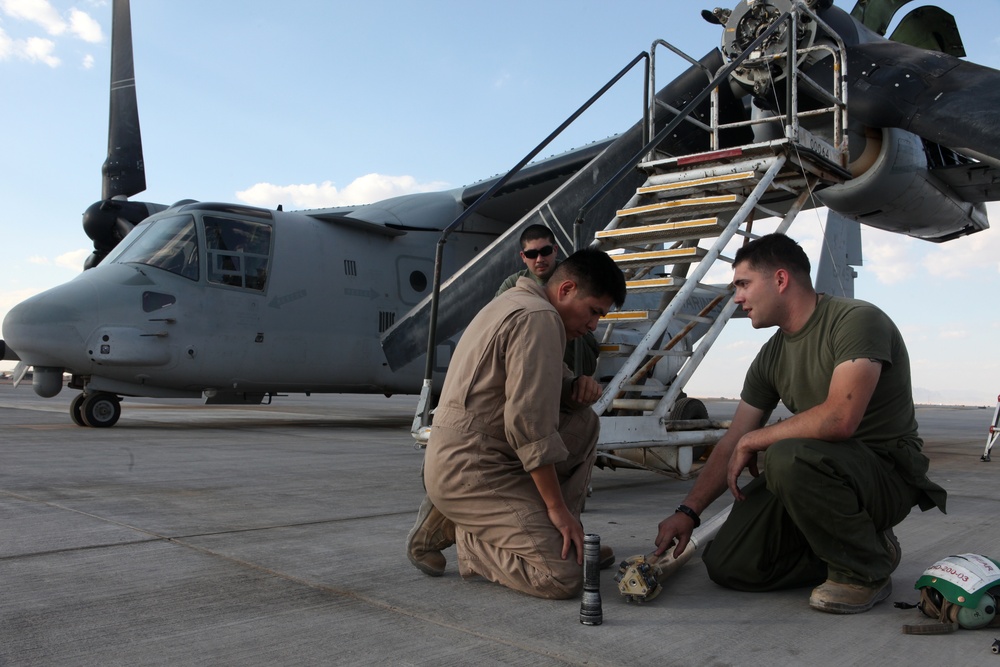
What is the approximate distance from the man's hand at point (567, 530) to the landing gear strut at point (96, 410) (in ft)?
29.8

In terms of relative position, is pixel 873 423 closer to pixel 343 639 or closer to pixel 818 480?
pixel 818 480

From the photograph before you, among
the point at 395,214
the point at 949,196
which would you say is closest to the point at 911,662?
the point at 949,196

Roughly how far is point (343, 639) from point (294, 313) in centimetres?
869

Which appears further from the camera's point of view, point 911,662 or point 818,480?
point 818,480

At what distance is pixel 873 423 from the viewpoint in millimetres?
2850

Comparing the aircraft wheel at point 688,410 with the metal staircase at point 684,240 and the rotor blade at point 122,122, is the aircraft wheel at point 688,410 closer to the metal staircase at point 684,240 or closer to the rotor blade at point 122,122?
the metal staircase at point 684,240

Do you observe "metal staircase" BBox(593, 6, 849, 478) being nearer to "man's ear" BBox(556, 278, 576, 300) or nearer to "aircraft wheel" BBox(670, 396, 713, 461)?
"aircraft wheel" BBox(670, 396, 713, 461)

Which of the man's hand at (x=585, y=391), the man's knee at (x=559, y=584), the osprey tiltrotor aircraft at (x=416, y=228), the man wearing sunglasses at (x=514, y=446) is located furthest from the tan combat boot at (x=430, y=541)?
the osprey tiltrotor aircraft at (x=416, y=228)

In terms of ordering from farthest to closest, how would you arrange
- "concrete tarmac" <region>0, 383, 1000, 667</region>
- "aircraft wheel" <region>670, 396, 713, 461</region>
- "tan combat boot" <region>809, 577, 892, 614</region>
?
1. "aircraft wheel" <region>670, 396, 713, 461</region>
2. "tan combat boot" <region>809, 577, 892, 614</region>
3. "concrete tarmac" <region>0, 383, 1000, 667</region>

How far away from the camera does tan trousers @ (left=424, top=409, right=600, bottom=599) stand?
8.99 ft

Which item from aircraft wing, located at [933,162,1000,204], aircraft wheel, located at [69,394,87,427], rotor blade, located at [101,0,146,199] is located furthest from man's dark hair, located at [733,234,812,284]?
rotor blade, located at [101,0,146,199]

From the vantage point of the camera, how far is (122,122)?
12.4 metres

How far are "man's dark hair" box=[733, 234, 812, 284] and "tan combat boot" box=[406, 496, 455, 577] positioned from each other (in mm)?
1552

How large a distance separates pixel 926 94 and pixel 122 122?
1129 cm
